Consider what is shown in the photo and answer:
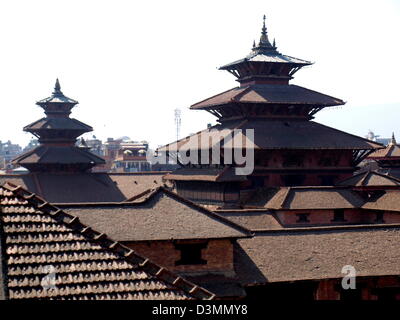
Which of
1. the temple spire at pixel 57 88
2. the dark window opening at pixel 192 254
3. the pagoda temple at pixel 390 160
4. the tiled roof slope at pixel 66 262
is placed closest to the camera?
Answer: the tiled roof slope at pixel 66 262

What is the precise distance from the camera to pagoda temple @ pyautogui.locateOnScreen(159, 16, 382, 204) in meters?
41.1

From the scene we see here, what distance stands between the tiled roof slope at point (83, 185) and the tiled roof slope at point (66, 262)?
34145 mm

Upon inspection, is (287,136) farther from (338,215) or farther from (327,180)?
(338,215)

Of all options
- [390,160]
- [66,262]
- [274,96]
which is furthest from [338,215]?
[66,262]

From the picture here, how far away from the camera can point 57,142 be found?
188ft

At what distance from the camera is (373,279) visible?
81.0 ft

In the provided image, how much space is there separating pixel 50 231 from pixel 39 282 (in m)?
1.80

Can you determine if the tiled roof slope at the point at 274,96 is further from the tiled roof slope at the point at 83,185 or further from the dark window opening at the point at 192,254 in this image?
the dark window opening at the point at 192,254

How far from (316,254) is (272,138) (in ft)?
56.1

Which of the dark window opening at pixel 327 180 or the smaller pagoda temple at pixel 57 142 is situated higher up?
the smaller pagoda temple at pixel 57 142

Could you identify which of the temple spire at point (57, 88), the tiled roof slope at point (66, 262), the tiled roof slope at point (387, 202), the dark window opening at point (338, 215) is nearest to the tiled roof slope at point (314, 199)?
the dark window opening at point (338, 215)

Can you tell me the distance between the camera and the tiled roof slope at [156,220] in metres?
23.0
